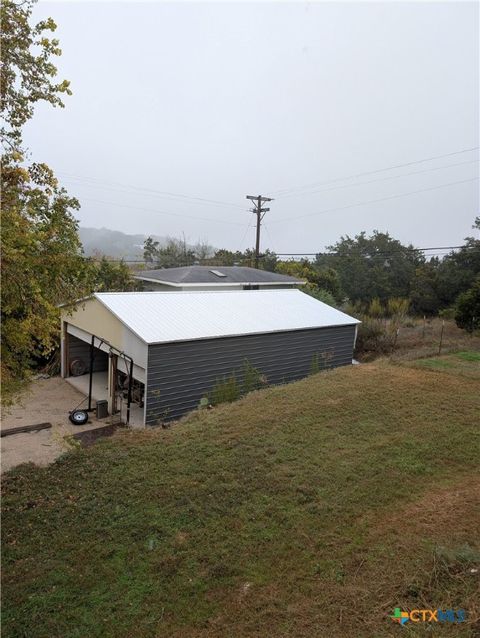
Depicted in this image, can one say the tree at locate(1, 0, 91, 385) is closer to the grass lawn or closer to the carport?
the grass lawn

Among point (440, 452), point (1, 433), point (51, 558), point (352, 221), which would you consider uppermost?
point (352, 221)

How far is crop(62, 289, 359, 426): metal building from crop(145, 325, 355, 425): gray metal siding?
1.0 inches

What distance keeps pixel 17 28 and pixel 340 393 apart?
791 cm

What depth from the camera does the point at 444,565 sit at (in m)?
3.32

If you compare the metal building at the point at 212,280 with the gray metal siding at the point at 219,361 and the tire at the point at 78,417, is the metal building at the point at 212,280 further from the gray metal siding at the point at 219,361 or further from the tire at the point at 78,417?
the tire at the point at 78,417

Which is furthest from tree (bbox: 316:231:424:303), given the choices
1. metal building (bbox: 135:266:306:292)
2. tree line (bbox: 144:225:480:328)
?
metal building (bbox: 135:266:306:292)

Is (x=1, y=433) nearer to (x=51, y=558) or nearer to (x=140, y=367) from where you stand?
(x=140, y=367)

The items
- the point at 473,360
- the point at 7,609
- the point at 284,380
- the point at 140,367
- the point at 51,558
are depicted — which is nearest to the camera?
the point at 7,609

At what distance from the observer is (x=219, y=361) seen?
35.7 ft

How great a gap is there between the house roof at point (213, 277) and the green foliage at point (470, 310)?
854cm

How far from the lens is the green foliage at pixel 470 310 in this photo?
15.4m

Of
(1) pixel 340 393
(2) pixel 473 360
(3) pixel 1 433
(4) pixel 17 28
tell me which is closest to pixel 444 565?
(1) pixel 340 393

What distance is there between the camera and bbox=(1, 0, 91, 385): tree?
3479 millimetres

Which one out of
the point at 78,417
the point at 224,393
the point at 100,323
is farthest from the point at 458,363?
the point at 78,417
